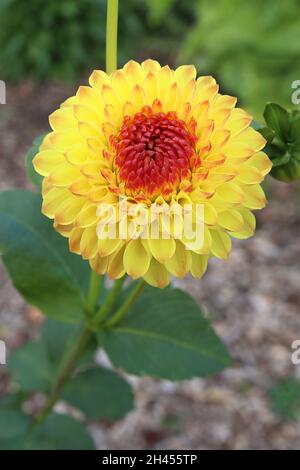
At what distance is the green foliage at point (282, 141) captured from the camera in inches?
24.8

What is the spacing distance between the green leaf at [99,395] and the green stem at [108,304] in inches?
11.1

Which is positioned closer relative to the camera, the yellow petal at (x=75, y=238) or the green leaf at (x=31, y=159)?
the yellow petal at (x=75, y=238)

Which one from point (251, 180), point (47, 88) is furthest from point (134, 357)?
point (47, 88)

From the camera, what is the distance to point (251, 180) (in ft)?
1.86

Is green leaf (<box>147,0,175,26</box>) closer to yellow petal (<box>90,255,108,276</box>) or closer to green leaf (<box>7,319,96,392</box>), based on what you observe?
green leaf (<box>7,319,96,392</box>)

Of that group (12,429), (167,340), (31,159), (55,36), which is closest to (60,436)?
(12,429)

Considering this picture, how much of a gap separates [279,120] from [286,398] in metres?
1.03

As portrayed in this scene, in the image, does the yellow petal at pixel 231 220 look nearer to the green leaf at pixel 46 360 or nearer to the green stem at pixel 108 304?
the green stem at pixel 108 304

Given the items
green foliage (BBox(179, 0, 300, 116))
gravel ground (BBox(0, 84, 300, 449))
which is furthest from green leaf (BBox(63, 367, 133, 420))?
green foliage (BBox(179, 0, 300, 116))

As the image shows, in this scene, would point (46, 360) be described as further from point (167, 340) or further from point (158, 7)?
point (158, 7)

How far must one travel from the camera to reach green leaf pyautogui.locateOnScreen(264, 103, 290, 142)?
2.10 feet

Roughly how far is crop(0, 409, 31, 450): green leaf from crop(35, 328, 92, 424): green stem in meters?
0.02

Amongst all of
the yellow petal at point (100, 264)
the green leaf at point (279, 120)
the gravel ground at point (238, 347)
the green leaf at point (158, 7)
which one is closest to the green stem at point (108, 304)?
the yellow petal at point (100, 264)

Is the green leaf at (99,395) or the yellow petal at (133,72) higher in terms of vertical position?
the yellow petal at (133,72)
